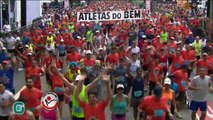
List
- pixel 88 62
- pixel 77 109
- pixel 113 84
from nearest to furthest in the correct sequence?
1. pixel 77 109
2. pixel 88 62
3. pixel 113 84

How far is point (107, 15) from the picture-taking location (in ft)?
62.7

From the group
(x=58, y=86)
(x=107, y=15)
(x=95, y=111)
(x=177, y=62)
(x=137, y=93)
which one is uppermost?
(x=107, y=15)

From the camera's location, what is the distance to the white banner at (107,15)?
1873 centimetres

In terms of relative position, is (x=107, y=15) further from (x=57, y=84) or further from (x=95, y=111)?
(x=95, y=111)

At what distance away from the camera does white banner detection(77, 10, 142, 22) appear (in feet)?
61.5

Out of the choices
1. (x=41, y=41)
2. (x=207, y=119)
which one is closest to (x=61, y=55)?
(x=41, y=41)

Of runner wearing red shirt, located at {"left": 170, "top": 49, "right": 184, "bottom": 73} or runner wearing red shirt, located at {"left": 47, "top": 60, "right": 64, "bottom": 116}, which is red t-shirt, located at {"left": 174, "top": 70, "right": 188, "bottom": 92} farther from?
runner wearing red shirt, located at {"left": 47, "top": 60, "right": 64, "bottom": 116}

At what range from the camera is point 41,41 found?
859 inches

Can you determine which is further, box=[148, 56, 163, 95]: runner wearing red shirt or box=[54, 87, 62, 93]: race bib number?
box=[148, 56, 163, 95]: runner wearing red shirt

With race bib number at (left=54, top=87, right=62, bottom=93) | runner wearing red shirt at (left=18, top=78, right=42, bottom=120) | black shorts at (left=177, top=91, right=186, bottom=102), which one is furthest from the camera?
black shorts at (left=177, top=91, right=186, bottom=102)

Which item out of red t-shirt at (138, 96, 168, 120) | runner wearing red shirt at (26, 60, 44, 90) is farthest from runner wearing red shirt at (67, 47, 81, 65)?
red t-shirt at (138, 96, 168, 120)

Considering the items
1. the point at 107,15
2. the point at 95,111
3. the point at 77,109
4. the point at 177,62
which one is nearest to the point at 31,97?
the point at 77,109

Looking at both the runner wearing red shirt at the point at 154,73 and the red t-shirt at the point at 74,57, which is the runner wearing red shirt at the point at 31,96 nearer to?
the runner wearing red shirt at the point at 154,73

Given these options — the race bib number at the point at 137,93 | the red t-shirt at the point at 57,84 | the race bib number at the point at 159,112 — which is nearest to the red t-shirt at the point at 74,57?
the red t-shirt at the point at 57,84
